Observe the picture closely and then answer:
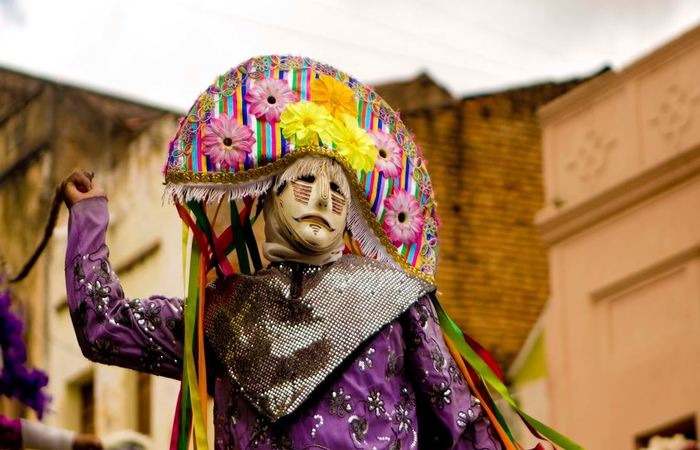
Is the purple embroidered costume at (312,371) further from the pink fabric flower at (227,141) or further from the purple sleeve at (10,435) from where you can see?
the purple sleeve at (10,435)

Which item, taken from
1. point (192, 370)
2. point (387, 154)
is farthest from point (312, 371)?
point (387, 154)

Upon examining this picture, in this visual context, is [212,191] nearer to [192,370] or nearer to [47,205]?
[192,370]

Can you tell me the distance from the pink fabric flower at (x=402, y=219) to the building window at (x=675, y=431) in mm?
6182

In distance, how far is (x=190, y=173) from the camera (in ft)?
20.6

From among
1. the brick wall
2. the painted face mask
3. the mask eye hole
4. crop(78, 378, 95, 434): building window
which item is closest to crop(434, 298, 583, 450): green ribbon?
the painted face mask

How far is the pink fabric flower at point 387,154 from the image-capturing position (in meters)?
6.50

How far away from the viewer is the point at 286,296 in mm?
6160

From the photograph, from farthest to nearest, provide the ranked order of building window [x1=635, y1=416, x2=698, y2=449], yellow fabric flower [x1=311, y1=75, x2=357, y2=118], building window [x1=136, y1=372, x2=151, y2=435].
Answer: building window [x1=136, y1=372, x2=151, y2=435] < building window [x1=635, y1=416, x2=698, y2=449] < yellow fabric flower [x1=311, y1=75, x2=357, y2=118]

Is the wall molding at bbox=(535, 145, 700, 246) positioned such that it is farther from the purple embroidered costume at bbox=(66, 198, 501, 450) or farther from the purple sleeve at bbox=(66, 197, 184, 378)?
the purple sleeve at bbox=(66, 197, 184, 378)

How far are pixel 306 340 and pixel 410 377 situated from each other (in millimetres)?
323

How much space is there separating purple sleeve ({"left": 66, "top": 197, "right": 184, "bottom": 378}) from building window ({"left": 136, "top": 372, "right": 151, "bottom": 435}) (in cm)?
1079

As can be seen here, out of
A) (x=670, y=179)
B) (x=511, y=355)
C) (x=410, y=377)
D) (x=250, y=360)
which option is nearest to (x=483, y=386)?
(x=410, y=377)

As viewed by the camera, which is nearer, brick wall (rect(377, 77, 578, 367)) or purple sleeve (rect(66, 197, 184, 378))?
purple sleeve (rect(66, 197, 184, 378))

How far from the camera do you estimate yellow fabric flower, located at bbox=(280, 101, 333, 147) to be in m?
6.31
